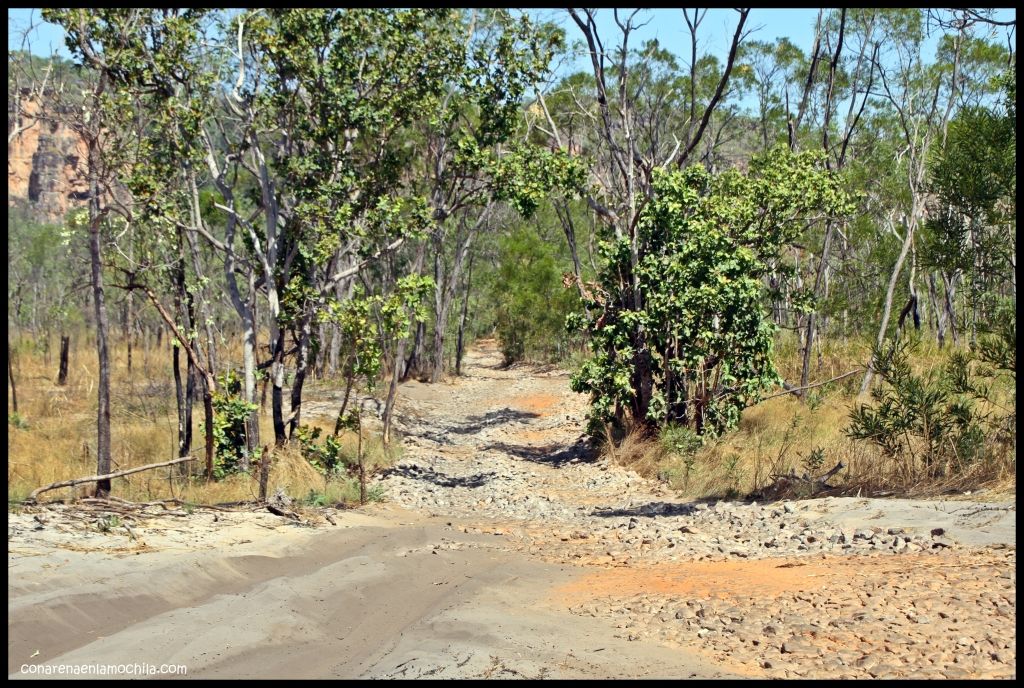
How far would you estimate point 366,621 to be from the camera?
25.9ft

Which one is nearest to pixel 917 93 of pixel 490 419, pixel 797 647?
pixel 490 419

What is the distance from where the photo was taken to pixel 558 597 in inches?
341

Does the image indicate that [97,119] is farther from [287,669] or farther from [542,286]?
[542,286]

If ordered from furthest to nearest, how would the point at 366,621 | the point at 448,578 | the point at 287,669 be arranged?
the point at 448,578
the point at 366,621
the point at 287,669

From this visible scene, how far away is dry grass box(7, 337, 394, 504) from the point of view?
47.0 feet

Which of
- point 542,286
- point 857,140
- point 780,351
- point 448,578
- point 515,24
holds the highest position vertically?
point 857,140

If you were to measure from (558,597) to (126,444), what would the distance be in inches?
501

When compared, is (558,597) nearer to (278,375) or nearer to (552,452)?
(278,375)

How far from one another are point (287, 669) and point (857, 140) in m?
39.8

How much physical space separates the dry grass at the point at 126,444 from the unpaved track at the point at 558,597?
2144 millimetres

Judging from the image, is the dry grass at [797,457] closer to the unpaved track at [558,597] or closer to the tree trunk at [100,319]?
the unpaved track at [558,597]

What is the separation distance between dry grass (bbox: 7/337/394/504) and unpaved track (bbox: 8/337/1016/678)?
2.14 m

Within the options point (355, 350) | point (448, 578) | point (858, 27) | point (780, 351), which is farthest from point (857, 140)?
point (448, 578)

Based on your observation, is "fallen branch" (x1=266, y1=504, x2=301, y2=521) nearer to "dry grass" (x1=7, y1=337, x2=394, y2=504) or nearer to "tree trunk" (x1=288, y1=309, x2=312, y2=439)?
"dry grass" (x1=7, y1=337, x2=394, y2=504)
